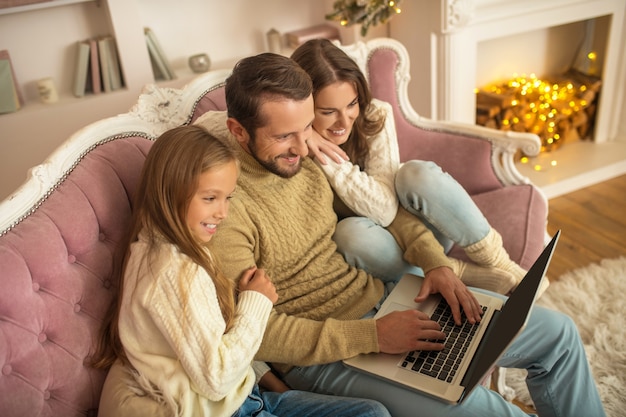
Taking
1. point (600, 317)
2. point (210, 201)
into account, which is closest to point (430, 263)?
point (210, 201)

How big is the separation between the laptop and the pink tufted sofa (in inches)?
18.5

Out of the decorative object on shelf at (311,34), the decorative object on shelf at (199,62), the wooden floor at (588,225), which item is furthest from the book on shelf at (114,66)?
the wooden floor at (588,225)

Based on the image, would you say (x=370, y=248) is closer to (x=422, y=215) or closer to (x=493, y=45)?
(x=422, y=215)

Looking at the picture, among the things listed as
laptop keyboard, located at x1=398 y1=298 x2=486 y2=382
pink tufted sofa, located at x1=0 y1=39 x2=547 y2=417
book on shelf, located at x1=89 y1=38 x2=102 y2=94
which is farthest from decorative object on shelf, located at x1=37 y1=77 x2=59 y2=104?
laptop keyboard, located at x1=398 y1=298 x2=486 y2=382

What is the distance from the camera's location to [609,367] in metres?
1.88

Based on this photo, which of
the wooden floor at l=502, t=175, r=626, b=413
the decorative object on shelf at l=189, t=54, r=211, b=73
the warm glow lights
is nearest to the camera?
the wooden floor at l=502, t=175, r=626, b=413

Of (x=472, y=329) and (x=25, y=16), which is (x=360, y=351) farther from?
(x=25, y=16)

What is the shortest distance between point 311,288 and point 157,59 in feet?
4.89

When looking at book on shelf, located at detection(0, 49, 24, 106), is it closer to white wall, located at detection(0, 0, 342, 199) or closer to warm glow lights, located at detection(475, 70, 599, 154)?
white wall, located at detection(0, 0, 342, 199)

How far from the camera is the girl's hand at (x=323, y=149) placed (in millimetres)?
1553

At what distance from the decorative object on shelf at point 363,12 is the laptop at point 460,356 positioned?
4.80ft

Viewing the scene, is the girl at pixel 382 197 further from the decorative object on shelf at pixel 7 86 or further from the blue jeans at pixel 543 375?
the decorative object on shelf at pixel 7 86

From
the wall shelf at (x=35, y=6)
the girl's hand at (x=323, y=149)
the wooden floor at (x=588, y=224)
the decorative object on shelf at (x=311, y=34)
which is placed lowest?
the wooden floor at (x=588, y=224)

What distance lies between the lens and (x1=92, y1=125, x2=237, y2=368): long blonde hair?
3.85 feet
